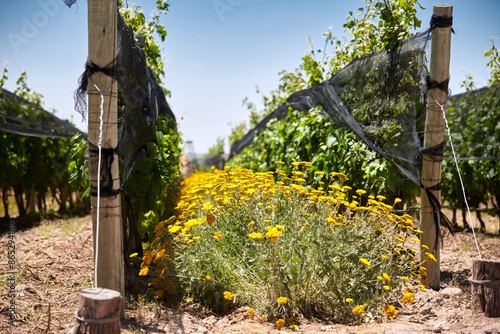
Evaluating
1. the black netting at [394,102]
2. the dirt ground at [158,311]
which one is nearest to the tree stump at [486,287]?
the dirt ground at [158,311]

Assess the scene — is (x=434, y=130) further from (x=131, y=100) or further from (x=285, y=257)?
(x=131, y=100)

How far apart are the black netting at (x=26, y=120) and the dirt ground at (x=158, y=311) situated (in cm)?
248

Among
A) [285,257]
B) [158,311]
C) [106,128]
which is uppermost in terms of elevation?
[106,128]

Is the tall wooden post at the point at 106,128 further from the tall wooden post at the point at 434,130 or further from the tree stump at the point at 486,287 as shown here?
the tall wooden post at the point at 434,130

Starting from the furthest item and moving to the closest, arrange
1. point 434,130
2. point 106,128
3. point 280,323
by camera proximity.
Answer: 1. point 434,130
2. point 106,128
3. point 280,323

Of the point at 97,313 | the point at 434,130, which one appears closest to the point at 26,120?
the point at 97,313

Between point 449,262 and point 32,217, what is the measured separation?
23.3 feet

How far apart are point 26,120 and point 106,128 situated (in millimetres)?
4841

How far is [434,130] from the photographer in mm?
3686

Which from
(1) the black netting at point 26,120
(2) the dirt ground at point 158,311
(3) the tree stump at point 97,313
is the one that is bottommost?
(2) the dirt ground at point 158,311

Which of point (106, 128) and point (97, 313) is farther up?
point (106, 128)

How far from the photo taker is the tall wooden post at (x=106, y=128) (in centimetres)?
281

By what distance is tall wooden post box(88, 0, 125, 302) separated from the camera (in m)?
2.81

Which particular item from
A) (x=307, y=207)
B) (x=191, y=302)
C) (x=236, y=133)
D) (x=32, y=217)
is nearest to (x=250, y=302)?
(x=191, y=302)
